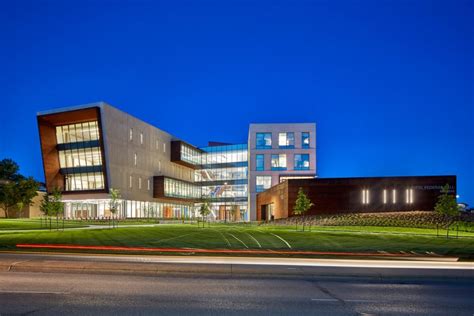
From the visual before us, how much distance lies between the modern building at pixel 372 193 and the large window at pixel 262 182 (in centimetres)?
2879

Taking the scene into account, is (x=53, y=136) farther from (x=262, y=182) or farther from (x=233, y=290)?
(x=233, y=290)

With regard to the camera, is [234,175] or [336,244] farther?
[234,175]

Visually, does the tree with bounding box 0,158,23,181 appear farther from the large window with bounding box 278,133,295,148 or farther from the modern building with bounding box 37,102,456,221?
the large window with bounding box 278,133,295,148

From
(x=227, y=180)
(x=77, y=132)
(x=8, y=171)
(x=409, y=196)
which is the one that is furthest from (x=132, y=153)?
(x=409, y=196)

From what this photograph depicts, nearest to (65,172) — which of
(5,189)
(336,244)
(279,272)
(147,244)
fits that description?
(5,189)

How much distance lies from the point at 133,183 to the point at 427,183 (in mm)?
49898

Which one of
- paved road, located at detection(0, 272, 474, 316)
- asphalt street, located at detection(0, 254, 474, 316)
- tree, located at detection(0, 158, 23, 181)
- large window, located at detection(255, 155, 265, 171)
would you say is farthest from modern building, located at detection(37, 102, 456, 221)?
paved road, located at detection(0, 272, 474, 316)

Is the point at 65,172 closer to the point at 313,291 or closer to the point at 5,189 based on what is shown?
the point at 5,189

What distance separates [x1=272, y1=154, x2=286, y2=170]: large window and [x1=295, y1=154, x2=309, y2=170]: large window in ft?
8.31

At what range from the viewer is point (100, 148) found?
6919cm

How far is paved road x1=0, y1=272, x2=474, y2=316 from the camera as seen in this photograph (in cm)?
898

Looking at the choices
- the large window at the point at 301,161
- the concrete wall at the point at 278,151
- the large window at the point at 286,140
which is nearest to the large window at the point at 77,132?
the concrete wall at the point at 278,151

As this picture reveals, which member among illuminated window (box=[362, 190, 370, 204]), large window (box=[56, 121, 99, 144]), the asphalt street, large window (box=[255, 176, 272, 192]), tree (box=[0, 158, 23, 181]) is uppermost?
large window (box=[56, 121, 99, 144])

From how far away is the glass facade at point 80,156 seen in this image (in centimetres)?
7194
